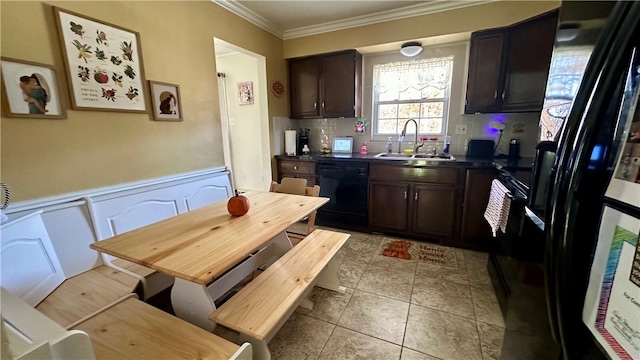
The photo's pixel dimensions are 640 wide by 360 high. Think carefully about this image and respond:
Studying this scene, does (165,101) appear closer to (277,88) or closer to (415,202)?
(277,88)

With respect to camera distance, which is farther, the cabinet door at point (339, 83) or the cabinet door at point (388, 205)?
the cabinet door at point (339, 83)

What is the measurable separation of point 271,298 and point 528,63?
2933 mm

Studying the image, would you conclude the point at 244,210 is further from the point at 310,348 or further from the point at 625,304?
the point at 625,304

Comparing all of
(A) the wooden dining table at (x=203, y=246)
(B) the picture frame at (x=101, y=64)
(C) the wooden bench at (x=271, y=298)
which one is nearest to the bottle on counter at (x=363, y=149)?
(A) the wooden dining table at (x=203, y=246)

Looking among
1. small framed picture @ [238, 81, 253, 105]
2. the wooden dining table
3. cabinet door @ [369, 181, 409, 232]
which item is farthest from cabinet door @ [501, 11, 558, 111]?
small framed picture @ [238, 81, 253, 105]

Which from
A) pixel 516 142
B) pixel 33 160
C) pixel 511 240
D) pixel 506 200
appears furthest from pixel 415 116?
pixel 33 160

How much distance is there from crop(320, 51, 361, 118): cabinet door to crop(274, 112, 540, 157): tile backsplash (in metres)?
0.32

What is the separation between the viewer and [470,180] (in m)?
2.42

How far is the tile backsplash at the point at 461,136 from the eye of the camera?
8.77 ft

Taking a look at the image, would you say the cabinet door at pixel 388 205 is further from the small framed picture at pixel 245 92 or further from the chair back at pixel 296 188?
the small framed picture at pixel 245 92

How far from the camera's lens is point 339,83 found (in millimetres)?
3199

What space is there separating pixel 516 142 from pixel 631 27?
273 cm

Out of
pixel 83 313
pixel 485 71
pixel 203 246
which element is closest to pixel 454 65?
pixel 485 71

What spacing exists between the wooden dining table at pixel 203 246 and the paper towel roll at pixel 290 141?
1.79 metres
